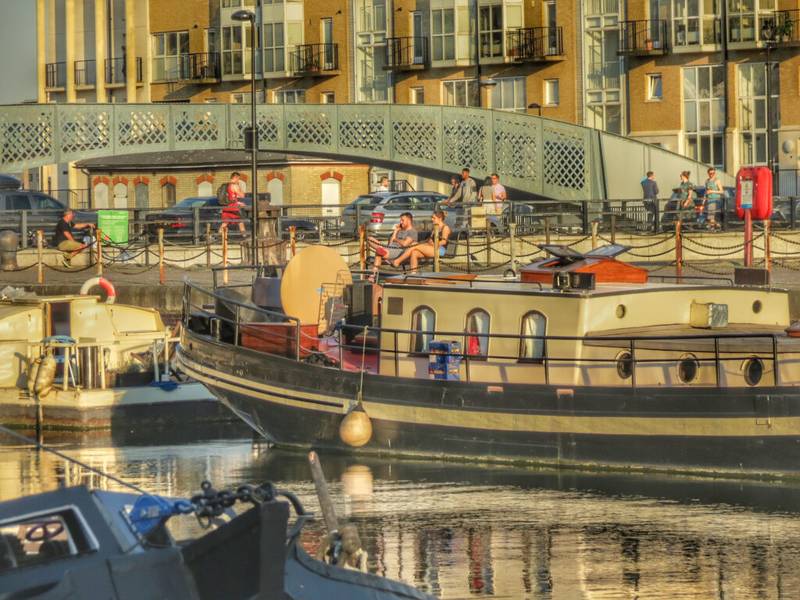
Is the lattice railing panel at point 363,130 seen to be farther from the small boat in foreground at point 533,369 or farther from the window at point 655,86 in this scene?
the small boat in foreground at point 533,369

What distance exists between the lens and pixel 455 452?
23.2 meters

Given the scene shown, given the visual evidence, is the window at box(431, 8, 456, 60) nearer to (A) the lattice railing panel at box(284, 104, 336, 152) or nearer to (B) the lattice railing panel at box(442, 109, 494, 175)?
(B) the lattice railing panel at box(442, 109, 494, 175)

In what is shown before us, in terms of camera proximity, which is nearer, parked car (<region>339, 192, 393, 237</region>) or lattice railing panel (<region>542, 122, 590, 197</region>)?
parked car (<region>339, 192, 393, 237</region>)

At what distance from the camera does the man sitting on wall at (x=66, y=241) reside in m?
40.7

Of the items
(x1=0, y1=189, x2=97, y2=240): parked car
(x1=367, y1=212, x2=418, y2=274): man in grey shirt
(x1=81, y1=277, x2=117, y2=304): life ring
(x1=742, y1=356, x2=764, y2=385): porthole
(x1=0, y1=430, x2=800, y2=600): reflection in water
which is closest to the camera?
(x1=0, y1=430, x2=800, y2=600): reflection in water

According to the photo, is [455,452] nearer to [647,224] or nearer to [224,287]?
[224,287]

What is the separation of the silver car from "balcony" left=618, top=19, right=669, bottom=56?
70.0 feet

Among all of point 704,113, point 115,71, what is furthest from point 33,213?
point 115,71

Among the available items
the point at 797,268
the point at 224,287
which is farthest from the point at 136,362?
the point at 797,268

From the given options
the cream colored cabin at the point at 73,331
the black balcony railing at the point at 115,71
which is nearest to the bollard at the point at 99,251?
the cream colored cabin at the point at 73,331

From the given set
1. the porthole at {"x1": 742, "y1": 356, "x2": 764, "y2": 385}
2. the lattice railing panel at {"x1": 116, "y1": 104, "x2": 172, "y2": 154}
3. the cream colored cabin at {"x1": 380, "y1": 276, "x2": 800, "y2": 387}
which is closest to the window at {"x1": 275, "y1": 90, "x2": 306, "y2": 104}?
the lattice railing panel at {"x1": 116, "y1": 104, "x2": 172, "y2": 154}

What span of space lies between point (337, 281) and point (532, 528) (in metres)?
7.35

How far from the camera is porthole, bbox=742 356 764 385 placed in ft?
70.4

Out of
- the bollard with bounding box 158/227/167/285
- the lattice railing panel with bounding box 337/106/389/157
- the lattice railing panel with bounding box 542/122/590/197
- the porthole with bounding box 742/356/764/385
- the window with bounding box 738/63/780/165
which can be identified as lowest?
the porthole with bounding box 742/356/764/385
